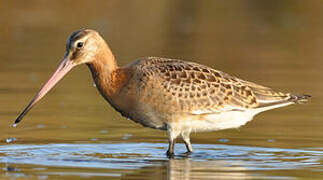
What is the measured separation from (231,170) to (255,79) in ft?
22.3

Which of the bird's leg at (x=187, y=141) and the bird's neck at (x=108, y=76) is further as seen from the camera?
the bird's leg at (x=187, y=141)

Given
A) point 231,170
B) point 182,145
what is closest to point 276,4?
point 182,145

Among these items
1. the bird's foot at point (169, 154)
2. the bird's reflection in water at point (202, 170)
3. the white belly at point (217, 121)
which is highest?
the white belly at point (217, 121)

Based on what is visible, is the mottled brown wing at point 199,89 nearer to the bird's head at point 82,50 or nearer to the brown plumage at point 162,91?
the brown plumage at point 162,91

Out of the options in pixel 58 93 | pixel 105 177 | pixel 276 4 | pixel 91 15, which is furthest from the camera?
pixel 276 4

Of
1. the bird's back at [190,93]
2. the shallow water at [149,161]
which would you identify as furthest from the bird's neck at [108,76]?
the shallow water at [149,161]

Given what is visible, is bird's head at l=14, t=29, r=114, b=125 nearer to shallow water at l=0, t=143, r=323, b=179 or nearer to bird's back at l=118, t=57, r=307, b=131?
bird's back at l=118, t=57, r=307, b=131

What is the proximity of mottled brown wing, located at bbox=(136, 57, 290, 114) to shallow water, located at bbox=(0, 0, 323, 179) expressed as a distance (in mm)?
553

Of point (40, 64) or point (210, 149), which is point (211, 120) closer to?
point (210, 149)

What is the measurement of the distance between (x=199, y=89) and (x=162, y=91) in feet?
1.78

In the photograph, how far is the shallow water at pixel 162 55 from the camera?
11.0 metres

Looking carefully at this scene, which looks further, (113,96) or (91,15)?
(91,15)

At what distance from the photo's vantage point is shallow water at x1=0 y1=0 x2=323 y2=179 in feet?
36.1

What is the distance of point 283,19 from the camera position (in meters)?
27.8
